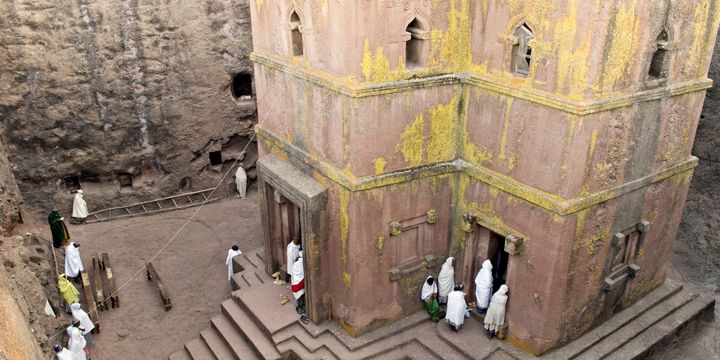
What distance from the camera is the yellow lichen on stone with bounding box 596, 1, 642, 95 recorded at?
6.49 metres

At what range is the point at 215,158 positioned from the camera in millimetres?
15641

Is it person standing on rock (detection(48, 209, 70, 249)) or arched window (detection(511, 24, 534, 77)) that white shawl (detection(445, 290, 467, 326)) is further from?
person standing on rock (detection(48, 209, 70, 249))

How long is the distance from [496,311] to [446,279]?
1.01 m

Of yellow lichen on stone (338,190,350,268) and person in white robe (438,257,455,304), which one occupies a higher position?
yellow lichen on stone (338,190,350,268)

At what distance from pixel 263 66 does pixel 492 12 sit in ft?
13.0

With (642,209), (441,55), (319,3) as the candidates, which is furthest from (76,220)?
(642,209)

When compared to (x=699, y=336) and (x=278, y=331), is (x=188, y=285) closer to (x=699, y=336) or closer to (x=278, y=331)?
(x=278, y=331)

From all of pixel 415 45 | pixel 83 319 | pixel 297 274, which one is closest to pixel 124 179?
pixel 83 319

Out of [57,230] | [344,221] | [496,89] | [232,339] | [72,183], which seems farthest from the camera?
[72,183]

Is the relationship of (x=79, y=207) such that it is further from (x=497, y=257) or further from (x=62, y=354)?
(x=497, y=257)

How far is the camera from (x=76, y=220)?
46.3 feet

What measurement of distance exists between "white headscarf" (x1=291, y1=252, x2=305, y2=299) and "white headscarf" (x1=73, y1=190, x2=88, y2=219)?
303 inches

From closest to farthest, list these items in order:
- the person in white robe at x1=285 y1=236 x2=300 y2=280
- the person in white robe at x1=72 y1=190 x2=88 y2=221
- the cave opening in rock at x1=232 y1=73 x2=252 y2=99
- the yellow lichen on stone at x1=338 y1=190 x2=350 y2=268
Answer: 1. the yellow lichen on stone at x1=338 y1=190 x2=350 y2=268
2. the person in white robe at x1=285 y1=236 x2=300 y2=280
3. the person in white robe at x1=72 y1=190 x2=88 y2=221
4. the cave opening in rock at x1=232 y1=73 x2=252 y2=99

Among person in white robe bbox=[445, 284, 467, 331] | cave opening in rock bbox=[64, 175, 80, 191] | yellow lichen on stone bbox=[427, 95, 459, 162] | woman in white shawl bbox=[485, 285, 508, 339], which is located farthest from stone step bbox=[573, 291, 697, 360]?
cave opening in rock bbox=[64, 175, 80, 191]
